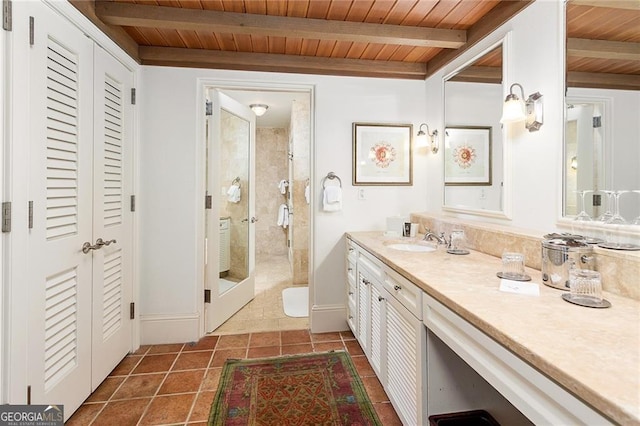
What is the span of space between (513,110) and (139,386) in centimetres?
270

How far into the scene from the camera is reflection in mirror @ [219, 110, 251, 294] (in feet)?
9.32

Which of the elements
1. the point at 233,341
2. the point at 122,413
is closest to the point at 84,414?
the point at 122,413

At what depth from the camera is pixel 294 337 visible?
254 cm

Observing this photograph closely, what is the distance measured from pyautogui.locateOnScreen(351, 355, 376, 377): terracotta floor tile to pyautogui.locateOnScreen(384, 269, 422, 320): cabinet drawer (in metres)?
0.74

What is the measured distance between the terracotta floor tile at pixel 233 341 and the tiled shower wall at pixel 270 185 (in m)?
3.46

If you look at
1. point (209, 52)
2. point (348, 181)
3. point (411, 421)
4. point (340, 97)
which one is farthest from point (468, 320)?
point (209, 52)

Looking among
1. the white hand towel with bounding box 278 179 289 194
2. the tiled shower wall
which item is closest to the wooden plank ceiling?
the white hand towel with bounding box 278 179 289 194

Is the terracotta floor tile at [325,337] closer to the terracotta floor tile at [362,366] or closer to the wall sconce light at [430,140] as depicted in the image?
the terracotta floor tile at [362,366]

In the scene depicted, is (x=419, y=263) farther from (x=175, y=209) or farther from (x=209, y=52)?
(x=209, y=52)

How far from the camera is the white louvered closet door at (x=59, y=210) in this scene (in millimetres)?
1375

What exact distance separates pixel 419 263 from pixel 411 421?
2.29ft

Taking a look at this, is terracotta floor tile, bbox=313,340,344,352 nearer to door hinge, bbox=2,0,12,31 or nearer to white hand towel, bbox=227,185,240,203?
white hand towel, bbox=227,185,240,203

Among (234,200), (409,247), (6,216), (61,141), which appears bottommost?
(409,247)

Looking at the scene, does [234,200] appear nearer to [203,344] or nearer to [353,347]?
[203,344]
